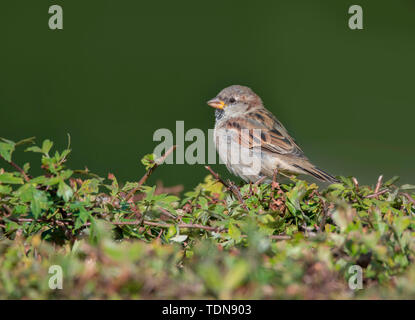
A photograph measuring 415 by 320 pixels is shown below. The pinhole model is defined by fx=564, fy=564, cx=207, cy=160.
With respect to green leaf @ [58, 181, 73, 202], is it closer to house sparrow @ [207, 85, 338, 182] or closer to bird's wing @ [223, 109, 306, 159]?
house sparrow @ [207, 85, 338, 182]

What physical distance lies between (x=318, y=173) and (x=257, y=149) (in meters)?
0.51

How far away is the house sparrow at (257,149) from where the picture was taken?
12.6 ft

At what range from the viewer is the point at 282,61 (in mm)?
7109

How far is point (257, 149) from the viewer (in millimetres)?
3938

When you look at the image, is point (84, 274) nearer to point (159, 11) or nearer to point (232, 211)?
point (232, 211)

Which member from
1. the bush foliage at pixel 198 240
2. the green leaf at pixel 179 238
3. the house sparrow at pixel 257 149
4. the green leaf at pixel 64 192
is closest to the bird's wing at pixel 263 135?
the house sparrow at pixel 257 149

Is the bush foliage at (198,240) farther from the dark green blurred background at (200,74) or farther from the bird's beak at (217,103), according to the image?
the dark green blurred background at (200,74)

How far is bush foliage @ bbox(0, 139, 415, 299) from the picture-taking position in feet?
4.25

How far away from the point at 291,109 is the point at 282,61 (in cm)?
67

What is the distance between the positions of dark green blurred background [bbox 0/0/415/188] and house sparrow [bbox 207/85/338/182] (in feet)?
6.11

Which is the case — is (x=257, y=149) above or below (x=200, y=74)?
below

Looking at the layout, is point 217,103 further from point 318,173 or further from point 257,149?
point 318,173

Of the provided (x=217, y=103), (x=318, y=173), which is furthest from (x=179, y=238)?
(x=217, y=103)
